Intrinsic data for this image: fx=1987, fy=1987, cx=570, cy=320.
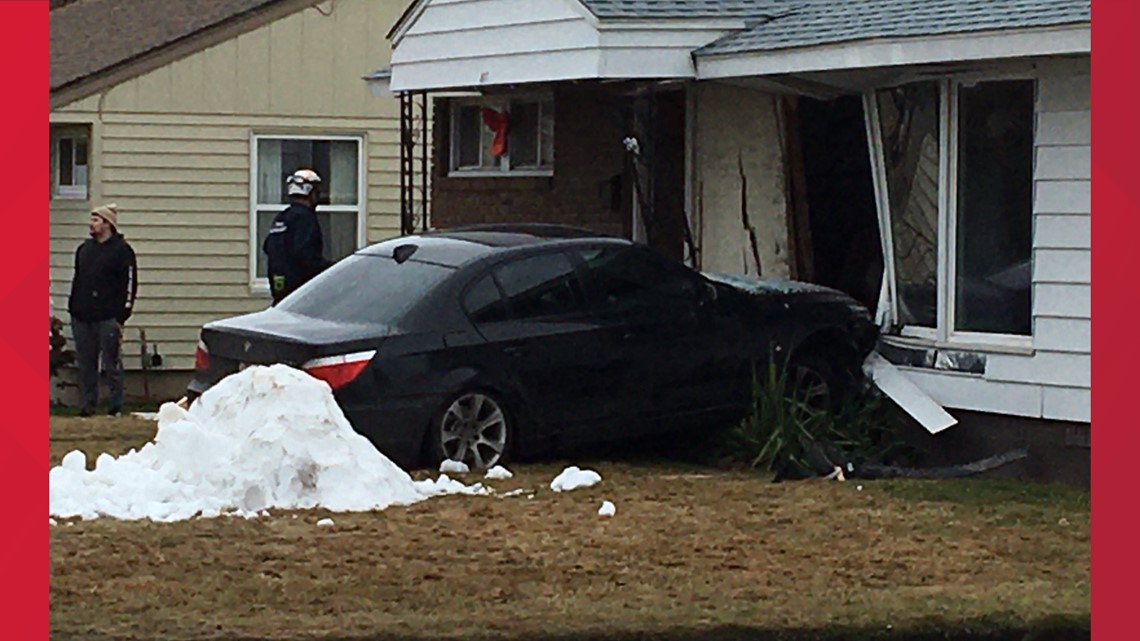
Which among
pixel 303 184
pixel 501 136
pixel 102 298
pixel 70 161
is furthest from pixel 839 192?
pixel 70 161

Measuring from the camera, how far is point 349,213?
21953mm

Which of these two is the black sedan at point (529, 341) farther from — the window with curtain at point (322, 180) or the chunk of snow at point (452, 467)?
the window with curtain at point (322, 180)

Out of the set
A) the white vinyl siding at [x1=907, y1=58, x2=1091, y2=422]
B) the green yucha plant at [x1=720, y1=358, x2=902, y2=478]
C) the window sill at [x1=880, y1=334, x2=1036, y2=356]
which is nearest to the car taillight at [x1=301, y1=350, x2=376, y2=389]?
the green yucha plant at [x1=720, y1=358, x2=902, y2=478]

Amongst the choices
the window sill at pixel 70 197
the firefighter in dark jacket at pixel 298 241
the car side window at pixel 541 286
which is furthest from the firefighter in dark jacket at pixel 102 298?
the car side window at pixel 541 286

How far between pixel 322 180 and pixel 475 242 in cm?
894

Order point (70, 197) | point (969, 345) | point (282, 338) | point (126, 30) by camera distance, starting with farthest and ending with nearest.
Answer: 1. point (126, 30)
2. point (70, 197)
3. point (969, 345)
4. point (282, 338)

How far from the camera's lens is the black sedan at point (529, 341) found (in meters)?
12.4

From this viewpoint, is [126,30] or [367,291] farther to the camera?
[126,30]

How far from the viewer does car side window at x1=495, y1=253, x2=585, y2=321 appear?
1301 centimetres

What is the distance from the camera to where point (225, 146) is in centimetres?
2188

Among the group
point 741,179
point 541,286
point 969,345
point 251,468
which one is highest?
point 741,179

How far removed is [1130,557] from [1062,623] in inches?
17.4

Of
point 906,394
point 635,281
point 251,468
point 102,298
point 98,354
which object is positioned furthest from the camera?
point 98,354

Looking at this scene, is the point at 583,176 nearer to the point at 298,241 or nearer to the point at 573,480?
the point at 298,241
